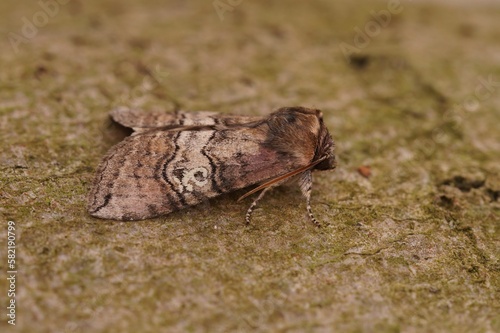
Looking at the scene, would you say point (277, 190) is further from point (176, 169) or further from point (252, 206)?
point (176, 169)

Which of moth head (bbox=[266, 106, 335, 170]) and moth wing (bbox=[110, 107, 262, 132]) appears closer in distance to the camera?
moth head (bbox=[266, 106, 335, 170])

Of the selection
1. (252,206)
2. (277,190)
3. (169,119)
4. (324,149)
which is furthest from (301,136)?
(169,119)

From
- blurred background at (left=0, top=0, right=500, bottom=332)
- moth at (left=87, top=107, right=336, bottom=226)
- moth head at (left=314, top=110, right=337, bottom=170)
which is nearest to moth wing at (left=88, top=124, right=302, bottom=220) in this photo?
moth at (left=87, top=107, right=336, bottom=226)

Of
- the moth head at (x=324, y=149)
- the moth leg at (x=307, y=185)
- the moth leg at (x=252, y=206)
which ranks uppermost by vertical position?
the moth head at (x=324, y=149)

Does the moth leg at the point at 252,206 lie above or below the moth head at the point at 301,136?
below

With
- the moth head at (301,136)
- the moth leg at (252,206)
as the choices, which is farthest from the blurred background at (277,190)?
the moth head at (301,136)

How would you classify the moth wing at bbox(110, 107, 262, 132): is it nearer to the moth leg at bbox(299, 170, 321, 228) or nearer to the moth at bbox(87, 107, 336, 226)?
the moth at bbox(87, 107, 336, 226)

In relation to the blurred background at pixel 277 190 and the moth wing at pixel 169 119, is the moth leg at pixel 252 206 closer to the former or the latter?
the blurred background at pixel 277 190
